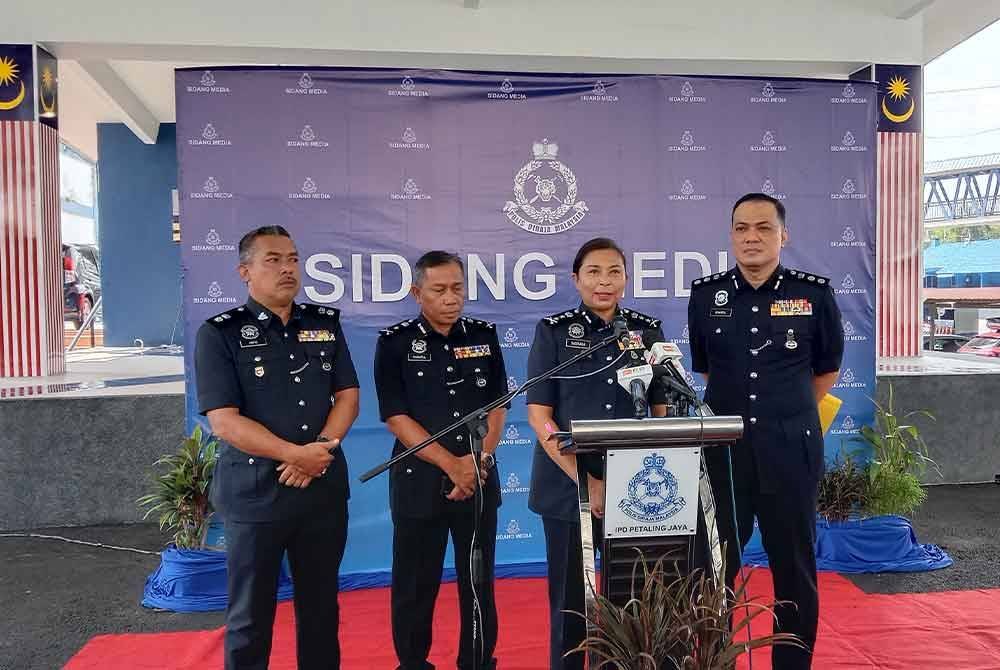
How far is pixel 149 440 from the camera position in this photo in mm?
4766

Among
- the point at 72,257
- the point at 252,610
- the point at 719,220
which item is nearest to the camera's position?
the point at 252,610

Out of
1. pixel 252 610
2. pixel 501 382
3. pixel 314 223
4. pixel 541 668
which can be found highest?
pixel 314 223

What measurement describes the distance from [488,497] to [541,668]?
2.42 ft

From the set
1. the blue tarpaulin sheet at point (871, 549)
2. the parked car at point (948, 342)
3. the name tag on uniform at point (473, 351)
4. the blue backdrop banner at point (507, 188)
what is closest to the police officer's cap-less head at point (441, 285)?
the name tag on uniform at point (473, 351)

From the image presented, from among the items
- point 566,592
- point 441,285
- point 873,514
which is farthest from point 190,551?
point 873,514

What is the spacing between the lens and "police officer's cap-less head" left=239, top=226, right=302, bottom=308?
239 cm

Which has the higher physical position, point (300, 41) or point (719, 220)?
point (300, 41)

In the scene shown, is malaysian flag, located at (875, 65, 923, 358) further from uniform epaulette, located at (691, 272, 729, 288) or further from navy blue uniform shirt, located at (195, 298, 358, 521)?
navy blue uniform shirt, located at (195, 298, 358, 521)

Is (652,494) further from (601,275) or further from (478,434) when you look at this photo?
(601,275)

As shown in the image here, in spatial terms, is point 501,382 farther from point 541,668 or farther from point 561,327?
point 541,668

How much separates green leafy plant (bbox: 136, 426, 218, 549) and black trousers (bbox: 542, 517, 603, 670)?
2.02 metres

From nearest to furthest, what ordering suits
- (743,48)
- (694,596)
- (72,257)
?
1. (694,596)
2. (743,48)
3. (72,257)

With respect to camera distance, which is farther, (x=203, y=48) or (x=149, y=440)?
(x=203, y=48)

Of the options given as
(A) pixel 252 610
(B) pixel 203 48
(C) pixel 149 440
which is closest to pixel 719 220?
(A) pixel 252 610
